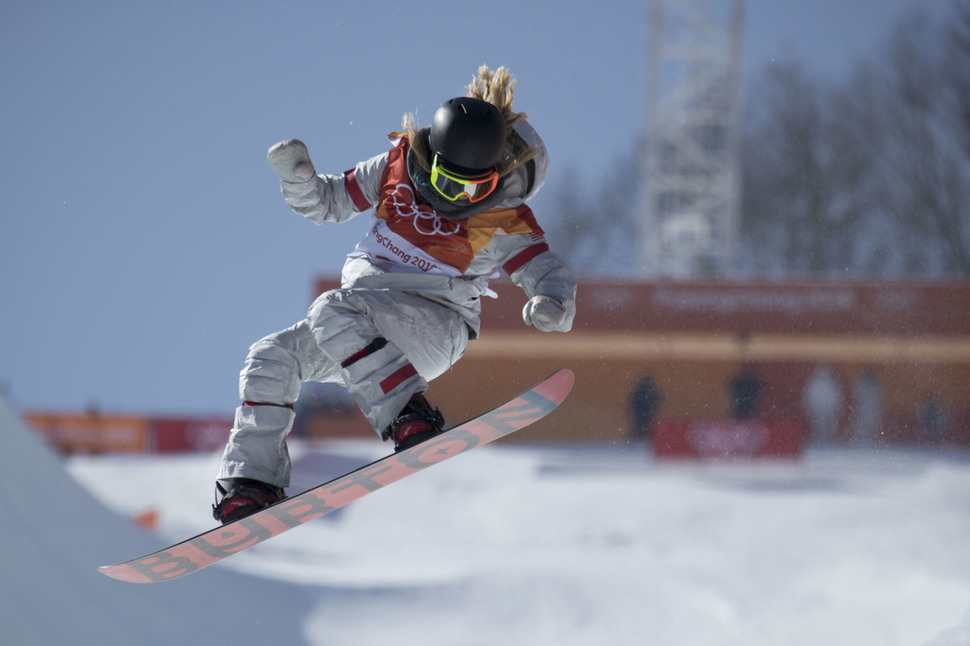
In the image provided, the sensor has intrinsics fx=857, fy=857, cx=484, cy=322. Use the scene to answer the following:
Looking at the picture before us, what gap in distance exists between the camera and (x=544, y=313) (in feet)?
6.84

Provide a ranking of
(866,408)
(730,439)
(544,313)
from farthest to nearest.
Answer: (730,439)
(866,408)
(544,313)

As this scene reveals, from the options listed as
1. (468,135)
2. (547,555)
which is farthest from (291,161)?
(547,555)

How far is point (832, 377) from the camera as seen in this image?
29.6ft

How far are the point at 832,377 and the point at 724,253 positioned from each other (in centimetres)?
454

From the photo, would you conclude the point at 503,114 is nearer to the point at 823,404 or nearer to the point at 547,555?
the point at 547,555

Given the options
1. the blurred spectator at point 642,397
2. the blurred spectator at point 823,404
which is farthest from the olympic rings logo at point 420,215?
the blurred spectator at point 823,404

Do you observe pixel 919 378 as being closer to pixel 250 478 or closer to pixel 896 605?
pixel 896 605

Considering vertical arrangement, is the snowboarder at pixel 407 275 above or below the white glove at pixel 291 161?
below

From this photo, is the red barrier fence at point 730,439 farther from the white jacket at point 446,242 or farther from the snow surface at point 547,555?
the white jacket at point 446,242

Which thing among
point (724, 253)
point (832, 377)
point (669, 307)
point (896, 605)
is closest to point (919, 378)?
point (896, 605)

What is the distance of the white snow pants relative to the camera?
2.02m

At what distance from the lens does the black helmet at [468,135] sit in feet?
6.53

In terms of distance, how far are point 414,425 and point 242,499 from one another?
18.2 inches

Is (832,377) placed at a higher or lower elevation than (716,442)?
higher
